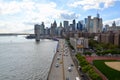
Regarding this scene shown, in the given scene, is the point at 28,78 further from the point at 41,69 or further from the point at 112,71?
the point at 112,71

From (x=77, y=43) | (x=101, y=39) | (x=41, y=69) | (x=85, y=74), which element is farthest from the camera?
(x=101, y=39)

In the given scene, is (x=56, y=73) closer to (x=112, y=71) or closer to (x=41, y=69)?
(x=41, y=69)

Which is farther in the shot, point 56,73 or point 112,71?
point 112,71

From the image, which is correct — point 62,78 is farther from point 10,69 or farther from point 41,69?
point 10,69

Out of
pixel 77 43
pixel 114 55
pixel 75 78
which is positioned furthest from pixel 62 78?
pixel 77 43

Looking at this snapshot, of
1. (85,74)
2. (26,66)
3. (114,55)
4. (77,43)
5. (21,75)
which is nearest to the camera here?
(85,74)

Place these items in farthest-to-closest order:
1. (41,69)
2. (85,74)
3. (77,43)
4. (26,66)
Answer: (77,43) < (26,66) < (41,69) < (85,74)

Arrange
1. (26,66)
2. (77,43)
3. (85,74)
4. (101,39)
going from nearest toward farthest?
(85,74)
(26,66)
(77,43)
(101,39)

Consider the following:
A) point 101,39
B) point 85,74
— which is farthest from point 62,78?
point 101,39

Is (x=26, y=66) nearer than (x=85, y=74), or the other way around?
(x=85, y=74)
